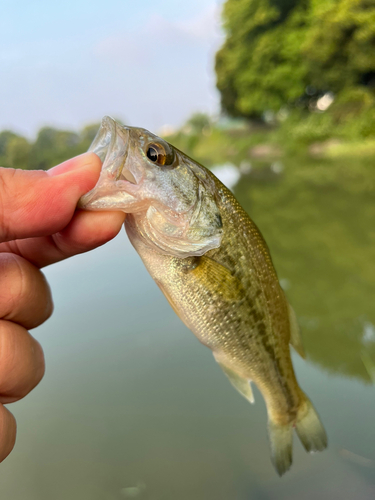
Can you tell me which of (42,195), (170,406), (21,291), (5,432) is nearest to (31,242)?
(21,291)

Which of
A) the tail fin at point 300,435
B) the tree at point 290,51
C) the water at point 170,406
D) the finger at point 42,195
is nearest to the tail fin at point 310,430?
the tail fin at point 300,435

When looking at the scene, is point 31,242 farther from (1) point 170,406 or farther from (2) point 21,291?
(1) point 170,406

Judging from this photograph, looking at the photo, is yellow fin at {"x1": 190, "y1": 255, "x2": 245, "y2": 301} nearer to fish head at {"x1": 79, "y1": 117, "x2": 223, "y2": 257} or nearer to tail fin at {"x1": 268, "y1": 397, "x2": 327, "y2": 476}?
fish head at {"x1": 79, "y1": 117, "x2": 223, "y2": 257}

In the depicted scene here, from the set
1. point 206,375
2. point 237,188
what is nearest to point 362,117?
point 237,188

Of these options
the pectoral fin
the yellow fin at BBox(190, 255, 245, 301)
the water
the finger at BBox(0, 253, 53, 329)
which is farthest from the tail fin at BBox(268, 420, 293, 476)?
the finger at BBox(0, 253, 53, 329)

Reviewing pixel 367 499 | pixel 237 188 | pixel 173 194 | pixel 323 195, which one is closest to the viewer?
pixel 173 194

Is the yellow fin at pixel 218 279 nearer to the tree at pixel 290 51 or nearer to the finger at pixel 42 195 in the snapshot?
the finger at pixel 42 195

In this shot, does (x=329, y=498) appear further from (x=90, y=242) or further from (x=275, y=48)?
(x=275, y=48)
